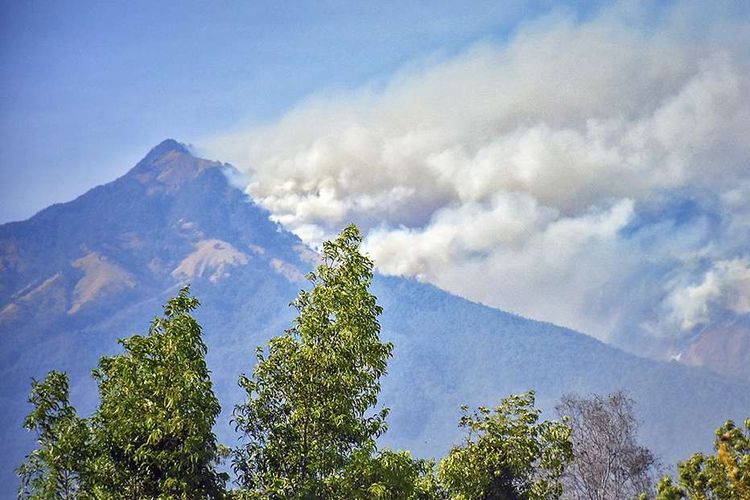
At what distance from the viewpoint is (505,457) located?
1039 inches

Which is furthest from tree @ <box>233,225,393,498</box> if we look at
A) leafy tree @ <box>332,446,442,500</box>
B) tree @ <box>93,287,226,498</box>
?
tree @ <box>93,287,226,498</box>

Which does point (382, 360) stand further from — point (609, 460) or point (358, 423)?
point (609, 460)

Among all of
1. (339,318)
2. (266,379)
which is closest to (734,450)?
(339,318)

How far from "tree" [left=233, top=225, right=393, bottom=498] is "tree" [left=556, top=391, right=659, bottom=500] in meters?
43.2

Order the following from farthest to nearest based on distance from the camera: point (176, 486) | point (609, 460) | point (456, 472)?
point (609, 460)
point (456, 472)
point (176, 486)

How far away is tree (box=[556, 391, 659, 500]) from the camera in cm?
6300

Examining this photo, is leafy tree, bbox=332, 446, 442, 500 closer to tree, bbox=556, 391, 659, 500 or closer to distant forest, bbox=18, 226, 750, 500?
distant forest, bbox=18, 226, 750, 500

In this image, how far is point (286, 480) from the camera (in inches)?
820

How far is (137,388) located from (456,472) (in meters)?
10.4

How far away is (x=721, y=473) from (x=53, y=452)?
618 inches

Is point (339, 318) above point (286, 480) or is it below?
above

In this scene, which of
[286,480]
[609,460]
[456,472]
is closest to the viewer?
[286,480]

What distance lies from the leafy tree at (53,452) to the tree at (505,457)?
424 inches

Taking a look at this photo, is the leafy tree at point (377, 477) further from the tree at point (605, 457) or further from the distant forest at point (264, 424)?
the tree at point (605, 457)
